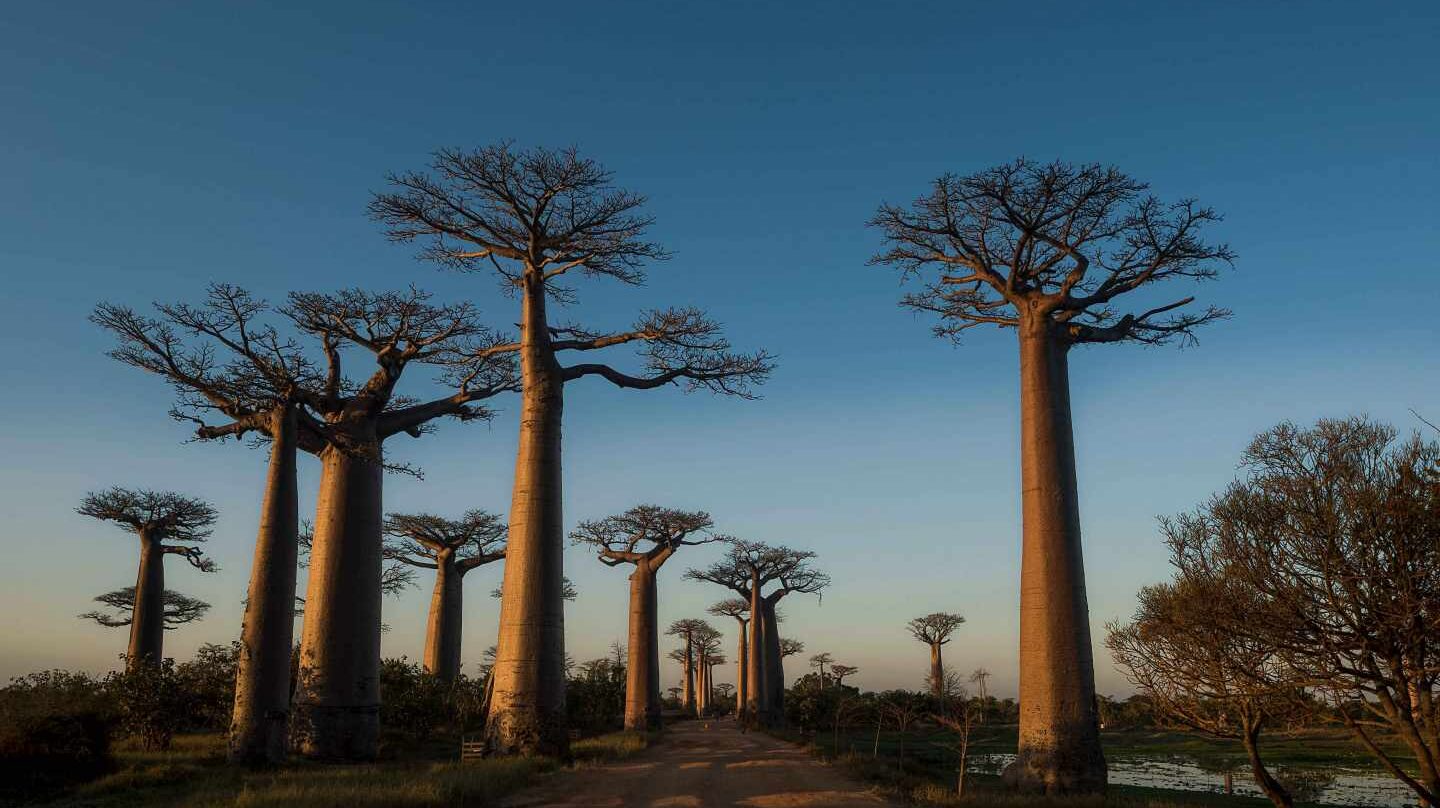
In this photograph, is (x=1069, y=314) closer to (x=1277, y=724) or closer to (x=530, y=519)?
(x=1277, y=724)

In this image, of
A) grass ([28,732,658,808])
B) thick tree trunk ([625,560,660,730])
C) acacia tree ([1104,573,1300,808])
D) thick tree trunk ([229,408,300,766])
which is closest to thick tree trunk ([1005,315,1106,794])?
acacia tree ([1104,573,1300,808])

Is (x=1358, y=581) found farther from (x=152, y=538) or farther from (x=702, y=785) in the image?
(x=152, y=538)

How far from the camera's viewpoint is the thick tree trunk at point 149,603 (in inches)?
1136

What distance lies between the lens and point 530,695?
1570 centimetres

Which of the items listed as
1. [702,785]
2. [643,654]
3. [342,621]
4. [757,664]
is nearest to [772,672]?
[757,664]

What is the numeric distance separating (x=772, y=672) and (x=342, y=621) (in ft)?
91.8

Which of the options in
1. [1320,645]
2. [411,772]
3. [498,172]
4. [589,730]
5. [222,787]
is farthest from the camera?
[589,730]

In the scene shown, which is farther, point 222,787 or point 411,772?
point 411,772

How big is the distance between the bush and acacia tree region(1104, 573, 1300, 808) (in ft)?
52.3

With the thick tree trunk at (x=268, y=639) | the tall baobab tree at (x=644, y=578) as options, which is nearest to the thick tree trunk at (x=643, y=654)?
the tall baobab tree at (x=644, y=578)

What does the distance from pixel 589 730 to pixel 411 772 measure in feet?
60.1

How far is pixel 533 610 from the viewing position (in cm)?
1592

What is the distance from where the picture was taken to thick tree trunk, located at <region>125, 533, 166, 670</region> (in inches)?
1136

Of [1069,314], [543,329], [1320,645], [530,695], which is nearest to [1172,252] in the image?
[1069,314]
